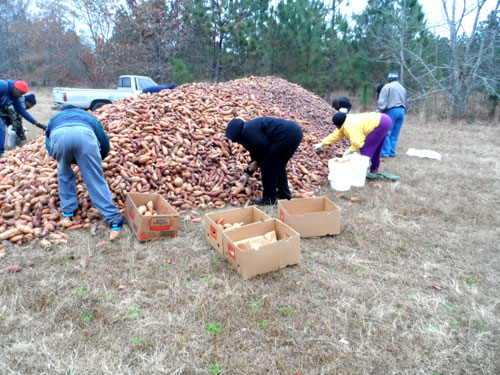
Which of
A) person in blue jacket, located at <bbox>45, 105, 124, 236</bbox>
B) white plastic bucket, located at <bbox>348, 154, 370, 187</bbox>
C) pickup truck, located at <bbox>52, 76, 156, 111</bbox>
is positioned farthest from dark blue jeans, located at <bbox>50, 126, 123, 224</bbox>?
pickup truck, located at <bbox>52, 76, 156, 111</bbox>

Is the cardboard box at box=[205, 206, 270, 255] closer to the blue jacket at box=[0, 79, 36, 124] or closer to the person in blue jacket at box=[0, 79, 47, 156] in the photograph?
the person in blue jacket at box=[0, 79, 47, 156]

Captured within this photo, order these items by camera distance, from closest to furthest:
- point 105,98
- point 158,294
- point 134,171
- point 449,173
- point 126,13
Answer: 1. point 158,294
2. point 134,171
3. point 449,173
4. point 105,98
5. point 126,13

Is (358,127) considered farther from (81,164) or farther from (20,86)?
(20,86)

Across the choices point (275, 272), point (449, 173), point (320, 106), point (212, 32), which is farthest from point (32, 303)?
point (212, 32)

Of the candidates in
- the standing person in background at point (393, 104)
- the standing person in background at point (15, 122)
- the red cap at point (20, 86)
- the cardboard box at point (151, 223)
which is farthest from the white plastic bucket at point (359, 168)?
the standing person in background at point (15, 122)

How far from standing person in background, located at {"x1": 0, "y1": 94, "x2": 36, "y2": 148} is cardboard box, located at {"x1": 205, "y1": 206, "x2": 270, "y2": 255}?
208 inches

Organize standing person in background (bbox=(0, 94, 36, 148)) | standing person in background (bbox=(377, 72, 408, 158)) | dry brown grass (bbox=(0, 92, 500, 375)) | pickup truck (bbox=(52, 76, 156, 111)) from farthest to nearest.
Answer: pickup truck (bbox=(52, 76, 156, 111))
standing person in background (bbox=(377, 72, 408, 158))
standing person in background (bbox=(0, 94, 36, 148))
dry brown grass (bbox=(0, 92, 500, 375))

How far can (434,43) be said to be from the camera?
48.5 feet

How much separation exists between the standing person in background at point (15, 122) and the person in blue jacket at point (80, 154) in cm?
385

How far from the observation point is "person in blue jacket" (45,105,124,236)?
11.0ft

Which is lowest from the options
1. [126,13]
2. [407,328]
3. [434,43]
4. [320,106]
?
[407,328]

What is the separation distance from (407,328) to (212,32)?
16.2 m

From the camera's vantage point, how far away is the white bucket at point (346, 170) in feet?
16.9

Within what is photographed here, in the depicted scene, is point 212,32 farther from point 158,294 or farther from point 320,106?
point 158,294
